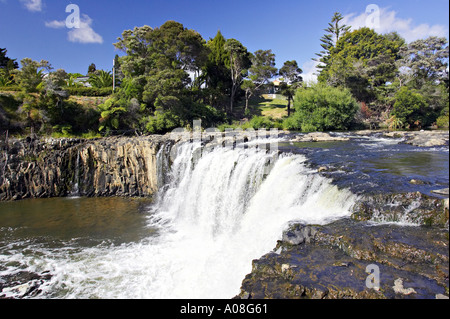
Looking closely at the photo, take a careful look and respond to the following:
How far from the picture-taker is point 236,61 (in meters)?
32.1

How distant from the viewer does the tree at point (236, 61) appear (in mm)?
30953

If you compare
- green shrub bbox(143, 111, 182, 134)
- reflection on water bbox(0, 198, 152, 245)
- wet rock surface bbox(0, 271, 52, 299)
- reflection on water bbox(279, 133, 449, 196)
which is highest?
green shrub bbox(143, 111, 182, 134)


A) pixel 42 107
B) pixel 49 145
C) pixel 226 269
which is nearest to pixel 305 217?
pixel 226 269

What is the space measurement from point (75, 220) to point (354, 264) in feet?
39.9

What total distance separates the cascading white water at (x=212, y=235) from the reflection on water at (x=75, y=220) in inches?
38.0

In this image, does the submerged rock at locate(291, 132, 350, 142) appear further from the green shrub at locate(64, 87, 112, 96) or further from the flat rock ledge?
the green shrub at locate(64, 87, 112, 96)

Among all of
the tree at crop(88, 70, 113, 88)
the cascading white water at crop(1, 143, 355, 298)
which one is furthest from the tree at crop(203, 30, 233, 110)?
the cascading white water at crop(1, 143, 355, 298)

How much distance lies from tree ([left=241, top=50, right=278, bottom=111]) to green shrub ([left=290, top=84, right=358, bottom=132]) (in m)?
10.5

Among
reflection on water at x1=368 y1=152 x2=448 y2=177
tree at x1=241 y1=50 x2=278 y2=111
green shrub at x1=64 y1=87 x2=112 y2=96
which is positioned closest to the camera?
reflection on water at x1=368 y1=152 x2=448 y2=177

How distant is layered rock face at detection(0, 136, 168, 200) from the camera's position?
51.7ft

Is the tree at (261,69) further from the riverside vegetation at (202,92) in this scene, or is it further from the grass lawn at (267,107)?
the grass lawn at (267,107)

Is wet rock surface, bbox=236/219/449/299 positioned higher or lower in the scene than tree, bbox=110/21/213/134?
lower

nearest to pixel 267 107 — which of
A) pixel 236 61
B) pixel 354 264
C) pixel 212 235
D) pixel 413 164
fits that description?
pixel 236 61

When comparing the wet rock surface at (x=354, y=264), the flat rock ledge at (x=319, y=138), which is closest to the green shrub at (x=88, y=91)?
the flat rock ledge at (x=319, y=138)
